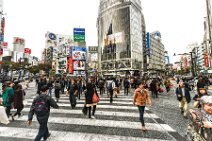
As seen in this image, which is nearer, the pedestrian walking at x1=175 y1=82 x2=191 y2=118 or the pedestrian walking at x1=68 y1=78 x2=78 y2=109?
the pedestrian walking at x1=175 y1=82 x2=191 y2=118

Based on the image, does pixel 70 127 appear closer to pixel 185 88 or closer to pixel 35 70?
pixel 185 88

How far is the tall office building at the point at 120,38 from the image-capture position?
275ft

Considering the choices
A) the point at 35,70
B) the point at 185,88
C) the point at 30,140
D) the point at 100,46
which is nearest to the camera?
the point at 30,140

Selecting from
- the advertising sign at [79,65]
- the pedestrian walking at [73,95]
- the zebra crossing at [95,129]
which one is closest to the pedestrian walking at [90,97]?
the zebra crossing at [95,129]

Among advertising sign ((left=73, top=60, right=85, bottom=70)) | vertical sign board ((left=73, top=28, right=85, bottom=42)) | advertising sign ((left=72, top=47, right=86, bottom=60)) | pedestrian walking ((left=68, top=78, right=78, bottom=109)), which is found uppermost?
vertical sign board ((left=73, top=28, right=85, bottom=42))

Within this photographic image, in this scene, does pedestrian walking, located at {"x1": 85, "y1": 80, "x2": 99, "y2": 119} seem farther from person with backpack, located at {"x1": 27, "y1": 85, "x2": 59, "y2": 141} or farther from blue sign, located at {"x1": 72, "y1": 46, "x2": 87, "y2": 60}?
blue sign, located at {"x1": 72, "y1": 46, "x2": 87, "y2": 60}

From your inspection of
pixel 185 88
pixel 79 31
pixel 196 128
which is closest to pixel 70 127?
pixel 196 128

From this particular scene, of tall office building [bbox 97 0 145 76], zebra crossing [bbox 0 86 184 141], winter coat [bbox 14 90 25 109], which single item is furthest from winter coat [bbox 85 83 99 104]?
tall office building [bbox 97 0 145 76]

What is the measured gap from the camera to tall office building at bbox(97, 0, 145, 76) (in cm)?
8381

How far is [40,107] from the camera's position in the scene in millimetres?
4598

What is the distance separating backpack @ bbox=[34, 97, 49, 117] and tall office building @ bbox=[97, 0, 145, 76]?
Answer: 258ft

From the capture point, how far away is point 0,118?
673 cm

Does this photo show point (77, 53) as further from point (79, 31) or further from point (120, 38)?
point (120, 38)

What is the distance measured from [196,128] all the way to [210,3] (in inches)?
3010
